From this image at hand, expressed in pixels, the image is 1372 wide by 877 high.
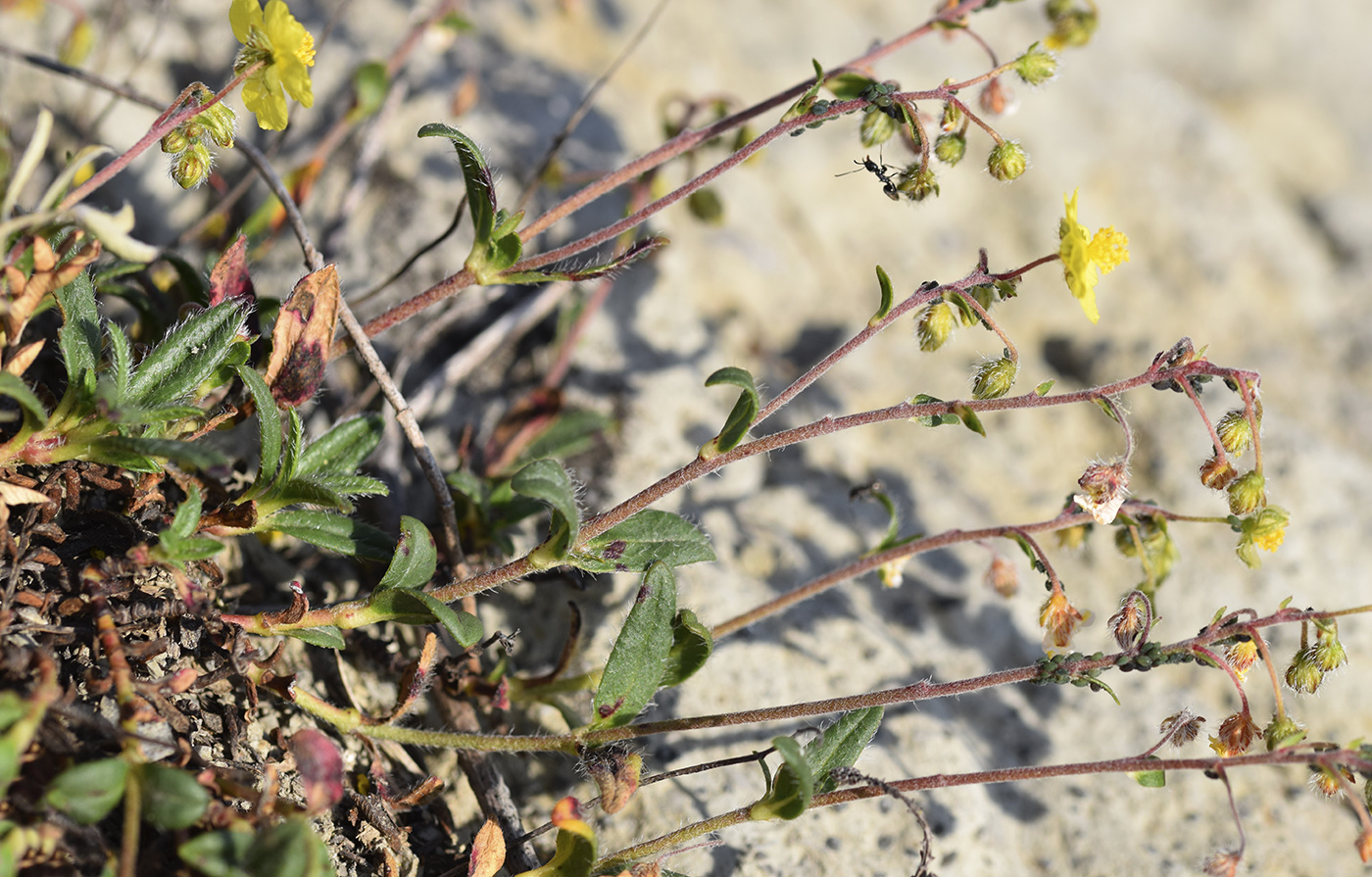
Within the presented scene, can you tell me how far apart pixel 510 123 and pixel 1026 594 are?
250cm

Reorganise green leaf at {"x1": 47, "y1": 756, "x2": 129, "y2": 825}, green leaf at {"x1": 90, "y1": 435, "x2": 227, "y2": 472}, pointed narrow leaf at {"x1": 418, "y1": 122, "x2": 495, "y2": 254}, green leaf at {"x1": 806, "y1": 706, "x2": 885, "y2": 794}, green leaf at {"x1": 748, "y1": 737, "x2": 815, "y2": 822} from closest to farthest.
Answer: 1. green leaf at {"x1": 47, "y1": 756, "x2": 129, "y2": 825}
2. green leaf at {"x1": 90, "y1": 435, "x2": 227, "y2": 472}
3. green leaf at {"x1": 748, "y1": 737, "x2": 815, "y2": 822}
4. green leaf at {"x1": 806, "y1": 706, "x2": 885, "y2": 794}
5. pointed narrow leaf at {"x1": 418, "y1": 122, "x2": 495, "y2": 254}

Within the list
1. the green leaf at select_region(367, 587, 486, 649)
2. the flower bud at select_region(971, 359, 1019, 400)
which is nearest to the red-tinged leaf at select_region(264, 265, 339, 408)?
the green leaf at select_region(367, 587, 486, 649)

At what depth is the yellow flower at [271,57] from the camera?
204 cm

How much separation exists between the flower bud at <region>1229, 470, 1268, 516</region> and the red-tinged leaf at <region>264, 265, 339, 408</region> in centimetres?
194

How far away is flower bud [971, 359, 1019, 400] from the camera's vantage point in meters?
1.98

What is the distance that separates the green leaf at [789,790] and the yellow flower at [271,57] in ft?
5.25

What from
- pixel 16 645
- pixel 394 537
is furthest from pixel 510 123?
pixel 16 645

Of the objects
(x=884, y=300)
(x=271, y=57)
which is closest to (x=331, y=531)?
(x=271, y=57)

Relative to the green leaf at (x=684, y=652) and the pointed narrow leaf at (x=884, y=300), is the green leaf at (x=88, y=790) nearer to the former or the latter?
the green leaf at (x=684, y=652)

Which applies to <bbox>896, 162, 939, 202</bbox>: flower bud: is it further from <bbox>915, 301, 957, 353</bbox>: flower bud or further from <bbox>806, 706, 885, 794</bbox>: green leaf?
<bbox>806, 706, 885, 794</bbox>: green leaf

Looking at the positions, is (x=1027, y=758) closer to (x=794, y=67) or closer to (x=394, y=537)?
(x=394, y=537)

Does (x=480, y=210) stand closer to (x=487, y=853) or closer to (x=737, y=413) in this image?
(x=737, y=413)

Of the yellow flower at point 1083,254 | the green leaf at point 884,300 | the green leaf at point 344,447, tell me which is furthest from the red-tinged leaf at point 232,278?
the yellow flower at point 1083,254

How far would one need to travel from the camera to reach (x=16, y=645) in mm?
1813
